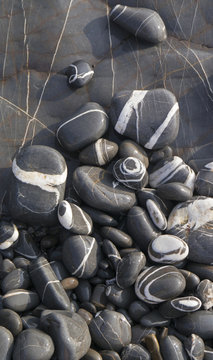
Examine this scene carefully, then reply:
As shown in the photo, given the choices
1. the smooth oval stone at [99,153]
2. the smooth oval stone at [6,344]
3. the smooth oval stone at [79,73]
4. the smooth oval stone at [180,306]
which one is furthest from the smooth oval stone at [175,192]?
the smooth oval stone at [6,344]

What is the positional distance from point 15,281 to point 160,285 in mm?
1113

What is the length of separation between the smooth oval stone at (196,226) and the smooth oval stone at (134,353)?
2.74 ft

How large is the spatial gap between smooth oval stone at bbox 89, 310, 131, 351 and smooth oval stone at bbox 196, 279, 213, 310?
62cm

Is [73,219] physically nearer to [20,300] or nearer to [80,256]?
[80,256]

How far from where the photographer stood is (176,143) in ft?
14.1

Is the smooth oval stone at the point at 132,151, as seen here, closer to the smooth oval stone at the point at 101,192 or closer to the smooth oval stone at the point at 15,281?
the smooth oval stone at the point at 101,192

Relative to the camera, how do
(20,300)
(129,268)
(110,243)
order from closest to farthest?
1. (20,300)
2. (129,268)
3. (110,243)

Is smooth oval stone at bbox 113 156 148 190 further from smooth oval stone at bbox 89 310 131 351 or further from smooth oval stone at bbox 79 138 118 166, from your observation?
smooth oval stone at bbox 89 310 131 351

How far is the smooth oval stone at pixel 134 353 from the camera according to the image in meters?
3.36

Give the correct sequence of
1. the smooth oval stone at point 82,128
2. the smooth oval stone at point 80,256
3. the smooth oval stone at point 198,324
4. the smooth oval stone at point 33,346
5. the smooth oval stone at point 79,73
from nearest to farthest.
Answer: the smooth oval stone at point 33,346 → the smooth oval stone at point 198,324 → the smooth oval stone at point 80,256 → the smooth oval stone at point 82,128 → the smooth oval stone at point 79,73

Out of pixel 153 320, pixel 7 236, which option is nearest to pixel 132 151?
pixel 7 236

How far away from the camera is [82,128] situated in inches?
157

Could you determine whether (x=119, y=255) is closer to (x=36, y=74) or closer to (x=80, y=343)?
(x=80, y=343)

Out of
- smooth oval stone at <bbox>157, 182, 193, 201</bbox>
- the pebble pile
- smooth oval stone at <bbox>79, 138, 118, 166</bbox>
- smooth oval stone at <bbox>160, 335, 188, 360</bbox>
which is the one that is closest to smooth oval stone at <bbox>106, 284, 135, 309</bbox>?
the pebble pile
